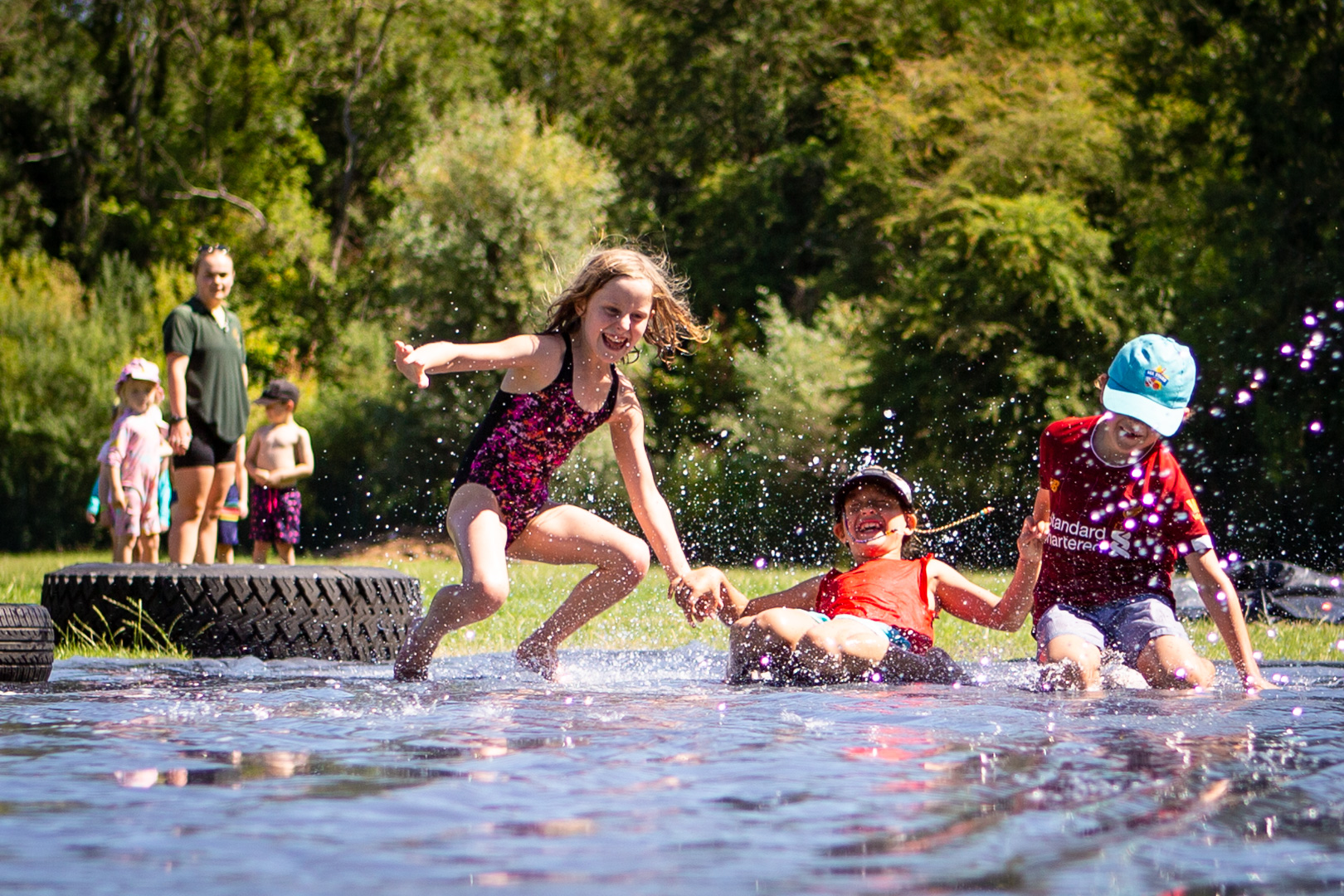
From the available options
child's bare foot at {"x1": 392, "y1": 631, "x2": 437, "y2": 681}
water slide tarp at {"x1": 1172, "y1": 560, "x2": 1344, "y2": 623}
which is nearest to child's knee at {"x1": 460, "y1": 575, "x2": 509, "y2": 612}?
child's bare foot at {"x1": 392, "y1": 631, "x2": 437, "y2": 681}

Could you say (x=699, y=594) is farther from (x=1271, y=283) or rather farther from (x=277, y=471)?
(x=1271, y=283)

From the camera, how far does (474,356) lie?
195 inches

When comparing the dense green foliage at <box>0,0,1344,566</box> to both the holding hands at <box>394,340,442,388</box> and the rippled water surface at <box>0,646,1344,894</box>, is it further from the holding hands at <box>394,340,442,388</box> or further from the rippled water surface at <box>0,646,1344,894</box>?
the rippled water surface at <box>0,646,1344,894</box>

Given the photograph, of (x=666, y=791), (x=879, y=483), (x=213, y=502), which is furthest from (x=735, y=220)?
(x=666, y=791)

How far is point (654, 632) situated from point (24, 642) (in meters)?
3.89

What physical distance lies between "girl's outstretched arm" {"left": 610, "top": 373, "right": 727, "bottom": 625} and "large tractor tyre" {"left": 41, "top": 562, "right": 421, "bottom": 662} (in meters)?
1.55

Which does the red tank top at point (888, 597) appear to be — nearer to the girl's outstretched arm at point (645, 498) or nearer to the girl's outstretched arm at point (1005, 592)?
the girl's outstretched arm at point (1005, 592)

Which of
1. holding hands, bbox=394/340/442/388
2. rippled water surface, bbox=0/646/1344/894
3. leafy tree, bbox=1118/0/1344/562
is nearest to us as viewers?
rippled water surface, bbox=0/646/1344/894

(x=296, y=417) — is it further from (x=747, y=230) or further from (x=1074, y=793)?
(x=1074, y=793)

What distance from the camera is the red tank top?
560 cm

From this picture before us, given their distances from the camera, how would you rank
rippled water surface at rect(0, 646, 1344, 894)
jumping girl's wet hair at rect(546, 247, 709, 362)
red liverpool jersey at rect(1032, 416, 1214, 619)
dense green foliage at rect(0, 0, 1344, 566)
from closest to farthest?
1. rippled water surface at rect(0, 646, 1344, 894)
2. red liverpool jersey at rect(1032, 416, 1214, 619)
3. jumping girl's wet hair at rect(546, 247, 709, 362)
4. dense green foliage at rect(0, 0, 1344, 566)

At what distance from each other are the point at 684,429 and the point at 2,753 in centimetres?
2207

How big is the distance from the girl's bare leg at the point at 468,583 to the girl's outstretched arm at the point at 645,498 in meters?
0.51

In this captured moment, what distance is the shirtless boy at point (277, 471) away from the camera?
11602mm
